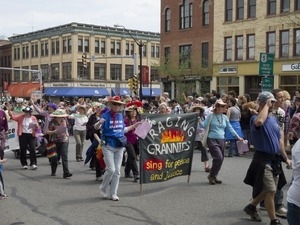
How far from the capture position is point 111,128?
26.5 ft

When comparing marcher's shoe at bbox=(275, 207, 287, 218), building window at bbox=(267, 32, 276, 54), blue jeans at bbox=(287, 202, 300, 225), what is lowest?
marcher's shoe at bbox=(275, 207, 287, 218)

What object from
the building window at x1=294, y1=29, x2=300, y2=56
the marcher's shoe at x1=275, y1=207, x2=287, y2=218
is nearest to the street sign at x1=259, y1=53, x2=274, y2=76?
the marcher's shoe at x1=275, y1=207, x2=287, y2=218

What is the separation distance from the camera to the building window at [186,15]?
131 feet

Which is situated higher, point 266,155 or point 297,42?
point 297,42

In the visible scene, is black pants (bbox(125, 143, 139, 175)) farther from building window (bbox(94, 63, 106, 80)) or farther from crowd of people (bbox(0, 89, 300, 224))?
building window (bbox(94, 63, 106, 80))

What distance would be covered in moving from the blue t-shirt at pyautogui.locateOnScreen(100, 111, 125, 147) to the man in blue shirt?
2672 millimetres

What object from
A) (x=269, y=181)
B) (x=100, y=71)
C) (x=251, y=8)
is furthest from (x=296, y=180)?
(x=100, y=71)

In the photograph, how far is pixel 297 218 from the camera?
378 centimetres

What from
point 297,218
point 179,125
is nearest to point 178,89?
point 179,125

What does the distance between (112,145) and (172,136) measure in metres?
1.47

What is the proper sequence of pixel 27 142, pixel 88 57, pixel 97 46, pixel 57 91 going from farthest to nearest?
pixel 97 46 → pixel 57 91 → pixel 88 57 → pixel 27 142

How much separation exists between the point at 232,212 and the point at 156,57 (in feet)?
209

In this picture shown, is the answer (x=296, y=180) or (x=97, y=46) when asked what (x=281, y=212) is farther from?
(x=97, y=46)

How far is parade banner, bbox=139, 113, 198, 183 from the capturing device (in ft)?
27.9
